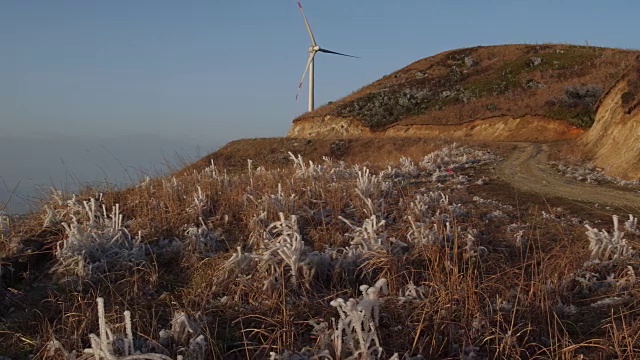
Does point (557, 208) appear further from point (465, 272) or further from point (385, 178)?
point (465, 272)

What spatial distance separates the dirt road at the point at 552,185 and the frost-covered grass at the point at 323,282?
7.24ft

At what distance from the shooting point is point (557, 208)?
26.5 ft

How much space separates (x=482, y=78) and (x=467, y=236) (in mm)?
37599

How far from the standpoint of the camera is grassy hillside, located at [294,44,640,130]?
28031mm

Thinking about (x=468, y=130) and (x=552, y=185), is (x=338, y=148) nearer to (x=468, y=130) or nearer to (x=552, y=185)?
(x=468, y=130)

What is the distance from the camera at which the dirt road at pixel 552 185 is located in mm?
9062

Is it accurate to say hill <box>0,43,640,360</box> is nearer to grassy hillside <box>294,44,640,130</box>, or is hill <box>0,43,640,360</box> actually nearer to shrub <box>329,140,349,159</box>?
grassy hillside <box>294,44,640,130</box>

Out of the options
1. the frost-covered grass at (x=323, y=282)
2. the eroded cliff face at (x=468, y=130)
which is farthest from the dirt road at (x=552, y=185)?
the eroded cliff face at (x=468, y=130)

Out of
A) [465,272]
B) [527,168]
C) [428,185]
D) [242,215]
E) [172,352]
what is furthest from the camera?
[527,168]


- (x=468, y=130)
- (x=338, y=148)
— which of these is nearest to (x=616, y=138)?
(x=468, y=130)

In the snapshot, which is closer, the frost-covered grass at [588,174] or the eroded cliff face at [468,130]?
the frost-covered grass at [588,174]

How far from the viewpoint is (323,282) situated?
16.6 ft

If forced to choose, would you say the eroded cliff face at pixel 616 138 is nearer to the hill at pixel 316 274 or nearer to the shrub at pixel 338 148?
the hill at pixel 316 274

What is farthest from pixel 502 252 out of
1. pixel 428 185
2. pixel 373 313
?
pixel 428 185
